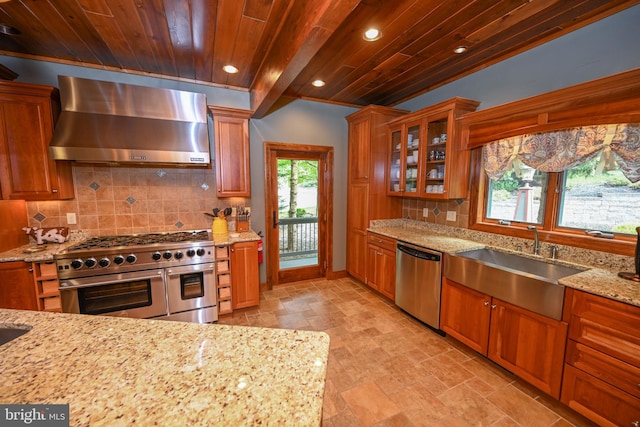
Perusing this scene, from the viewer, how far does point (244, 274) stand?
3043mm

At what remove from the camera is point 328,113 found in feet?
12.8

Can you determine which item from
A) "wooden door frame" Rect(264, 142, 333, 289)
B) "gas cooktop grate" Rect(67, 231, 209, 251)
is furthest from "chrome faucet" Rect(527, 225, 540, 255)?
"gas cooktop grate" Rect(67, 231, 209, 251)

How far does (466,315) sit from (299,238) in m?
2.67

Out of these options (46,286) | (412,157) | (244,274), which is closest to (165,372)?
(244,274)

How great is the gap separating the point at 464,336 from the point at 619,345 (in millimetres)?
1054

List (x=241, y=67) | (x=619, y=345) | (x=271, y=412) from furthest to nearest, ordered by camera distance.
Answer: (x=241, y=67) < (x=619, y=345) < (x=271, y=412)

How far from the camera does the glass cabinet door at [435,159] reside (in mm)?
3016

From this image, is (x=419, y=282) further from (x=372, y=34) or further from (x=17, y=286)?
(x=17, y=286)

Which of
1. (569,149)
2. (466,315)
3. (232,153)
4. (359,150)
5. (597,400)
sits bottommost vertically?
(597,400)

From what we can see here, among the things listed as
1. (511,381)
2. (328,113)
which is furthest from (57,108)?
(511,381)

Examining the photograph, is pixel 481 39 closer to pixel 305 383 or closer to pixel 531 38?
pixel 531 38

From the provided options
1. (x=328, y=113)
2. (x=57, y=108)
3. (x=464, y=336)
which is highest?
(x=328, y=113)

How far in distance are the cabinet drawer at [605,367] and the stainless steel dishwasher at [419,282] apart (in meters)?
1.06

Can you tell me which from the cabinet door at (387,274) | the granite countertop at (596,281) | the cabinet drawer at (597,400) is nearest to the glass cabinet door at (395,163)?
the cabinet door at (387,274)
